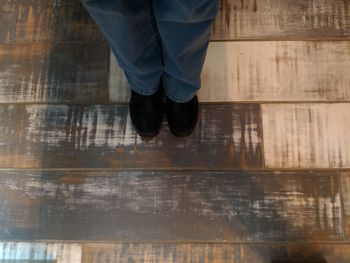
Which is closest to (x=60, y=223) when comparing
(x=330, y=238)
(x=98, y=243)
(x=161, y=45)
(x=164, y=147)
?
(x=98, y=243)

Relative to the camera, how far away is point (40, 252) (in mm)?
958

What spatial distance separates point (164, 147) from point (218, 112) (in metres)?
0.18

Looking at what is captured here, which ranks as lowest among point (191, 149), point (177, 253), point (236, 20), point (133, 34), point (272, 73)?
point (177, 253)

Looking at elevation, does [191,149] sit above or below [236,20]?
below

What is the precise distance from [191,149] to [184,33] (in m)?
0.44

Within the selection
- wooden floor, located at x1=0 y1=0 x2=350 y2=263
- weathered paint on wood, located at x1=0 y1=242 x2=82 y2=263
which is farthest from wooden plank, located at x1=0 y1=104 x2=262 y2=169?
weathered paint on wood, located at x1=0 y1=242 x2=82 y2=263

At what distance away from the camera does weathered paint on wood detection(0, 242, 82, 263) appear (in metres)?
0.95

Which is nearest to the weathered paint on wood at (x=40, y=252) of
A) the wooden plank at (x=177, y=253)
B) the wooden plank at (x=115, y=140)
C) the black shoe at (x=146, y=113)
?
the wooden plank at (x=177, y=253)

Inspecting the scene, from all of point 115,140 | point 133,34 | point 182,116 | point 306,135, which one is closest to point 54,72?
point 115,140

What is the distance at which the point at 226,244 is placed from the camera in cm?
95

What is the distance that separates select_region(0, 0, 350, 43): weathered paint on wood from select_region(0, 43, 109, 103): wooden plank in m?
0.04

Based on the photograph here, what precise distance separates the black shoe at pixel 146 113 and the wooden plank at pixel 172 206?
119mm

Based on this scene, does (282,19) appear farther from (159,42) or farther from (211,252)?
(211,252)

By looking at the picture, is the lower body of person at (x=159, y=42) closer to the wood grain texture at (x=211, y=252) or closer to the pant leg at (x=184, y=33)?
the pant leg at (x=184, y=33)
